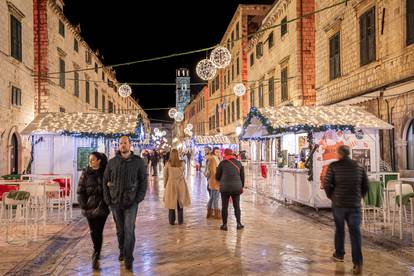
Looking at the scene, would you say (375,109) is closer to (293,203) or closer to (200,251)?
(293,203)

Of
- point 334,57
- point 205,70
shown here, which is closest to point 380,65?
point 334,57

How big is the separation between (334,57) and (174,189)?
1184 centimetres

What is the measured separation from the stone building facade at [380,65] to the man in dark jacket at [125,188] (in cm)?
958

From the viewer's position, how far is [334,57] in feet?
64.2

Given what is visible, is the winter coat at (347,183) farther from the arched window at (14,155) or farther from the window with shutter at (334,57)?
the arched window at (14,155)

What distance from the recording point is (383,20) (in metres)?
15.0

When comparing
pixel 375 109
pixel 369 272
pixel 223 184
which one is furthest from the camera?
pixel 375 109

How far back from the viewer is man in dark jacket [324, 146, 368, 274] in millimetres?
6289

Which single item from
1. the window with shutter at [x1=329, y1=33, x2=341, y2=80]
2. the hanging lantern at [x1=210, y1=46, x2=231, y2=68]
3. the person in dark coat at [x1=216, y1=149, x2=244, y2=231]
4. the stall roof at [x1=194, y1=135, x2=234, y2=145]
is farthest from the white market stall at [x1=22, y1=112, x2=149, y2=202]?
the stall roof at [x1=194, y1=135, x2=234, y2=145]

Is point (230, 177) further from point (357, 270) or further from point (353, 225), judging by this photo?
point (357, 270)

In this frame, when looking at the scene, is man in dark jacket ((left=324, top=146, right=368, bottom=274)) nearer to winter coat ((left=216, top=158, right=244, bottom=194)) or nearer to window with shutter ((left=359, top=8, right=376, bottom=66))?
winter coat ((left=216, top=158, right=244, bottom=194))

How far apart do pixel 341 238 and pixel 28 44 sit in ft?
63.2

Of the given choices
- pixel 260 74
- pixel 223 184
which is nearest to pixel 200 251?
pixel 223 184

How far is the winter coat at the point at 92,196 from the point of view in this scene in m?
6.56
